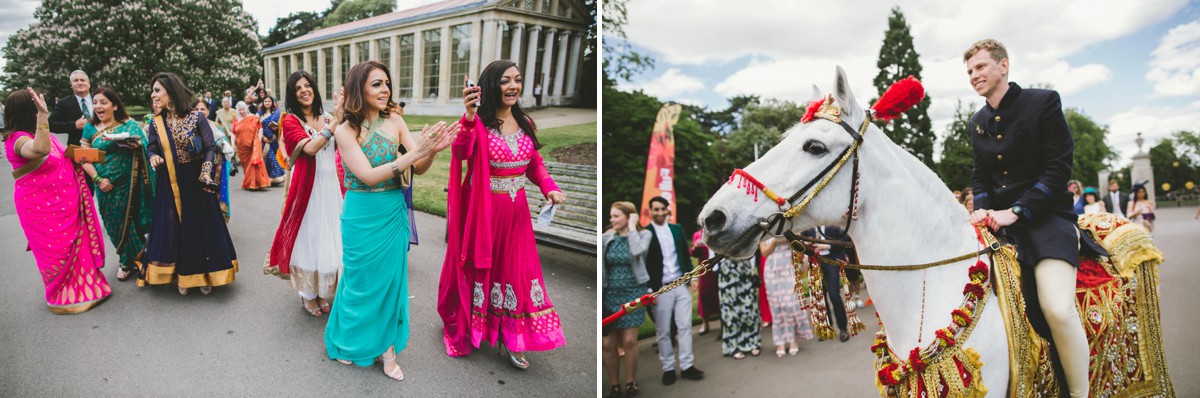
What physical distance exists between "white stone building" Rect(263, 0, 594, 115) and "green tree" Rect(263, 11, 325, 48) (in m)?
0.04

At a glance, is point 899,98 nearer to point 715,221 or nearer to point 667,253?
point 715,221

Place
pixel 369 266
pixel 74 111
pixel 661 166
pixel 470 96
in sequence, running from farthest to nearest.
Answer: pixel 661 166 → pixel 74 111 → pixel 369 266 → pixel 470 96

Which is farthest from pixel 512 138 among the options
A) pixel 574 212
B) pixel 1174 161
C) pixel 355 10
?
pixel 1174 161

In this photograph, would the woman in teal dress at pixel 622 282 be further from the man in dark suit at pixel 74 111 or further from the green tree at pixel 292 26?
the man in dark suit at pixel 74 111

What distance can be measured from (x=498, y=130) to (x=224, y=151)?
233cm

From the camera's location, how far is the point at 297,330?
337cm

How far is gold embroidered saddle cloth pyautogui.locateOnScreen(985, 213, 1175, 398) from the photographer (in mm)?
1995

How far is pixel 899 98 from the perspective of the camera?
1991mm

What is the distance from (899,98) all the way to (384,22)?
2.90 metres

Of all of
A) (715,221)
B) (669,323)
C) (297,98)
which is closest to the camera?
(715,221)

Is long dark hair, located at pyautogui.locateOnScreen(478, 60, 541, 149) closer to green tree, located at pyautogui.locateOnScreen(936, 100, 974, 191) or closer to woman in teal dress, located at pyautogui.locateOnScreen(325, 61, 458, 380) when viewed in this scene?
woman in teal dress, located at pyautogui.locateOnScreen(325, 61, 458, 380)

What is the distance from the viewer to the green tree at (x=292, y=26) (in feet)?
11.2

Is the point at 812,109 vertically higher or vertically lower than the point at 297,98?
lower

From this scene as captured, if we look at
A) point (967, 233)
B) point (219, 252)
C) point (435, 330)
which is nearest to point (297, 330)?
point (435, 330)
